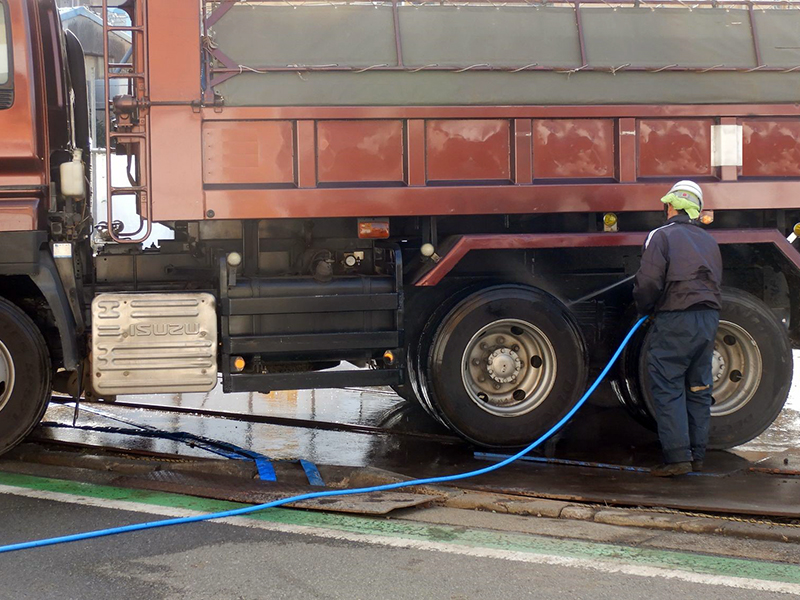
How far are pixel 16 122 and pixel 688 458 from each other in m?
4.66

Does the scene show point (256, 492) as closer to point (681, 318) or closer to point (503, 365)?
point (503, 365)

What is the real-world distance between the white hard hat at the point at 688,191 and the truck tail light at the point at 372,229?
1846mm

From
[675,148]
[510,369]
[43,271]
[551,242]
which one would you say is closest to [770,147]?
[675,148]

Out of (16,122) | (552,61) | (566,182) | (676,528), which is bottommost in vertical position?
(676,528)

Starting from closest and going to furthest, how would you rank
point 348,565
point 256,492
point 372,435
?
1. point 348,565
2. point 256,492
3. point 372,435

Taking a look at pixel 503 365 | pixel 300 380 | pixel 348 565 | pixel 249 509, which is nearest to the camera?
pixel 348 565

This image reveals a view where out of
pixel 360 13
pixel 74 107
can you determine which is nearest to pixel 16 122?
pixel 74 107

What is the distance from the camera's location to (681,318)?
20.1ft

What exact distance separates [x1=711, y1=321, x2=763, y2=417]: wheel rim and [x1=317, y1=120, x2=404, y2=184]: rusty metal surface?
2.60 m

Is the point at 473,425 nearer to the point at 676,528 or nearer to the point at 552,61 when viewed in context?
the point at 676,528

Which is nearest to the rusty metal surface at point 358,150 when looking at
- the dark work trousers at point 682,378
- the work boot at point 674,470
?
the dark work trousers at point 682,378

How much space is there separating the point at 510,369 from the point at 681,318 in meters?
1.21

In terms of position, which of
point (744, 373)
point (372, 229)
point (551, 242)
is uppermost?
point (372, 229)

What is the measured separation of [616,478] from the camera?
601 centimetres
